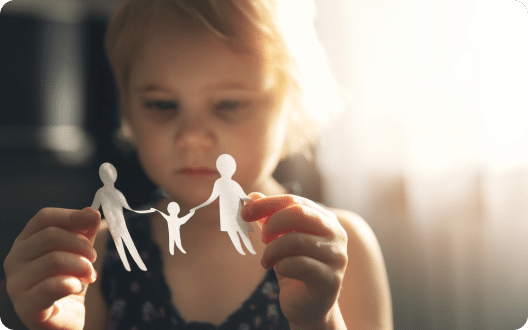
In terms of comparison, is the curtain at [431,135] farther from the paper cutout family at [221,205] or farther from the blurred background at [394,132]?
the paper cutout family at [221,205]

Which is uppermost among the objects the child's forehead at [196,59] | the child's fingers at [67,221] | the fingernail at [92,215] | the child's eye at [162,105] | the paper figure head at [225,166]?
A: the child's forehead at [196,59]

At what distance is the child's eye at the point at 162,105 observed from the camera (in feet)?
0.94

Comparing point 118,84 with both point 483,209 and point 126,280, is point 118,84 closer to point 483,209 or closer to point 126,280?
point 126,280

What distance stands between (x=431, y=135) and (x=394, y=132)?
40mm

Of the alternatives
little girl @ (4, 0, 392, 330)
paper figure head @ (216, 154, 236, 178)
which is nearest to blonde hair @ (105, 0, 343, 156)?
little girl @ (4, 0, 392, 330)

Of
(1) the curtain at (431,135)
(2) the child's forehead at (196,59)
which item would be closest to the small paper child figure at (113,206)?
(2) the child's forehead at (196,59)

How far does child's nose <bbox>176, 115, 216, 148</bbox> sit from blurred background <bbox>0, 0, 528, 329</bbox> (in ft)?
0.32

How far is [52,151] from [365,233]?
349mm

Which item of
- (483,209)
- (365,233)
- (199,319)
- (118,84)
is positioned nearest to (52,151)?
(118,84)

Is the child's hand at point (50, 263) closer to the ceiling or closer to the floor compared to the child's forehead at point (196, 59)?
closer to the floor

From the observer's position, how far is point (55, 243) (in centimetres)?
24

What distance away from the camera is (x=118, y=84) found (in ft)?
1.15

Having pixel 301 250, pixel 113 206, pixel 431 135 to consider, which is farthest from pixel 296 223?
pixel 431 135

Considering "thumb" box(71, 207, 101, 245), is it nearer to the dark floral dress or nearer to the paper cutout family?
the paper cutout family
